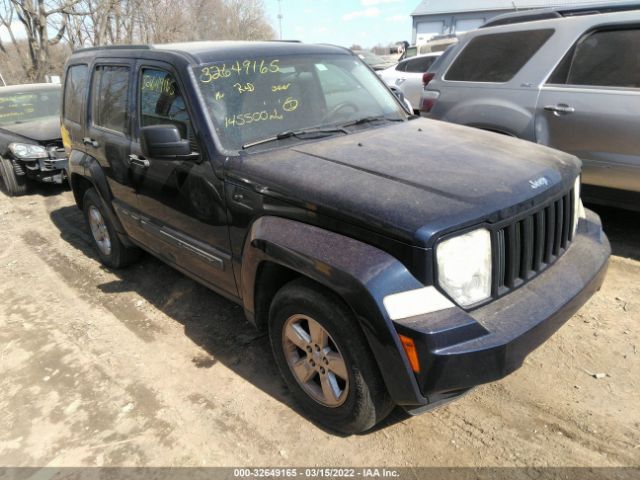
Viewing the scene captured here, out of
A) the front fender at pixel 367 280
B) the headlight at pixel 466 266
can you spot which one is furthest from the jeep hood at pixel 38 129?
the headlight at pixel 466 266

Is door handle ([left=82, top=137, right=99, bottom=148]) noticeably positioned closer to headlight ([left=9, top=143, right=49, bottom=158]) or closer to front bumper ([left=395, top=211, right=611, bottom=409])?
front bumper ([left=395, top=211, right=611, bottom=409])

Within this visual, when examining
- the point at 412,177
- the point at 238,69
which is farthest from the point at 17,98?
the point at 412,177

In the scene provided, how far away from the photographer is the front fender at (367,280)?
2.00 meters

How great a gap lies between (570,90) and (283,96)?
9.05 ft

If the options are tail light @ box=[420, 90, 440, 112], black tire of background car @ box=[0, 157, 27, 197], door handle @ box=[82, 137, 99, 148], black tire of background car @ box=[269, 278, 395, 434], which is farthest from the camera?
black tire of background car @ box=[0, 157, 27, 197]

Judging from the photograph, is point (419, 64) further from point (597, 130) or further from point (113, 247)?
point (113, 247)

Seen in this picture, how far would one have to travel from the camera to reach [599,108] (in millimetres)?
4188

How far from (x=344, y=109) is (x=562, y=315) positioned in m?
1.98

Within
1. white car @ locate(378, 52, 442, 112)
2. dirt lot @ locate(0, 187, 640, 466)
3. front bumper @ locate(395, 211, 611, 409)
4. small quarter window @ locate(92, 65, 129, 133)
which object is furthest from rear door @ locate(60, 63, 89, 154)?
white car @ locate(378, 52, 442, 112)

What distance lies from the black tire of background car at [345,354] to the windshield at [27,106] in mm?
8027

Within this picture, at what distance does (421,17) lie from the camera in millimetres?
46062

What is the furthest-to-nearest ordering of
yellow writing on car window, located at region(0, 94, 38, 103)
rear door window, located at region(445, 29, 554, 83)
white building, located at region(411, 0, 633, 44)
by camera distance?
white building, located at region(411, 0, 633, 44), yellow writing on car window, located at region(0, 94, 38, 103), rear door window, located at region(445, 29, 554, 83)

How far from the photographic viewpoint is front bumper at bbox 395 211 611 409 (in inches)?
76.8

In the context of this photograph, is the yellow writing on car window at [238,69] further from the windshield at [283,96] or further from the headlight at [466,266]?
the headlight at [466,266]
